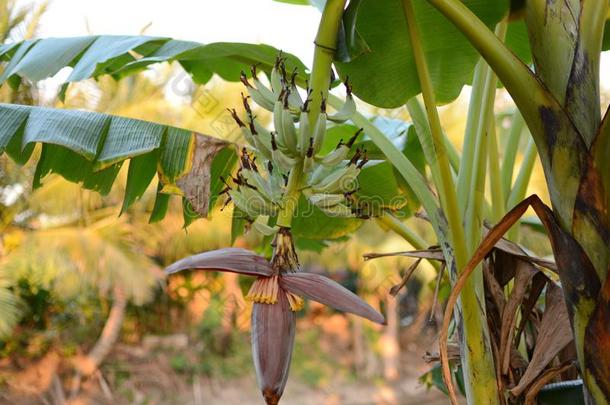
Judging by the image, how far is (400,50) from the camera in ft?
3.87

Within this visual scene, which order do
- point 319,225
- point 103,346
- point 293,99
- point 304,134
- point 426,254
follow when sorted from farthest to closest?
1. point 103,346
2. point 319,225
3. point 426,254
4. point 293,99
5. point 304,134

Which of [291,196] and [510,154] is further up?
[510,154]

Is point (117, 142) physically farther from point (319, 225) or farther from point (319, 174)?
point (319, 225)

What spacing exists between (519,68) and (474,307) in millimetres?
423

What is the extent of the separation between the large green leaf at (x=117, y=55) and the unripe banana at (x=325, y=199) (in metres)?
0.59

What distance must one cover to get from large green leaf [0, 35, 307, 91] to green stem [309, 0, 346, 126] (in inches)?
19.6

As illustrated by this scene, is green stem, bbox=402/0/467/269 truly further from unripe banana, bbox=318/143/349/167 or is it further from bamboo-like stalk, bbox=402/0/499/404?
unripe banana, bbox=318/143/349/167

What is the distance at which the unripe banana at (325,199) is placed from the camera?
740mm

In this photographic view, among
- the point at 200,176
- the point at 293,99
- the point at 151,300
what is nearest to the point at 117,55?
the point at 200,176

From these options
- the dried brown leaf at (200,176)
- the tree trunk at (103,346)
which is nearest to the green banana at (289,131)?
the dried brown leaf at (200,176)

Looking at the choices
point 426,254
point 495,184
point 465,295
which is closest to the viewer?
point 465,295

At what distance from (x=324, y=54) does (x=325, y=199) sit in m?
0.17

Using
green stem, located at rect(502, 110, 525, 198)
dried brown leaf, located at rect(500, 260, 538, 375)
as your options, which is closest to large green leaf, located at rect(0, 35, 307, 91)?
green stem, located at rect(502, 110, 525, 198)

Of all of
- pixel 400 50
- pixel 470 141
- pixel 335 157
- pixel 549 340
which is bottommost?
pixel 549 340
